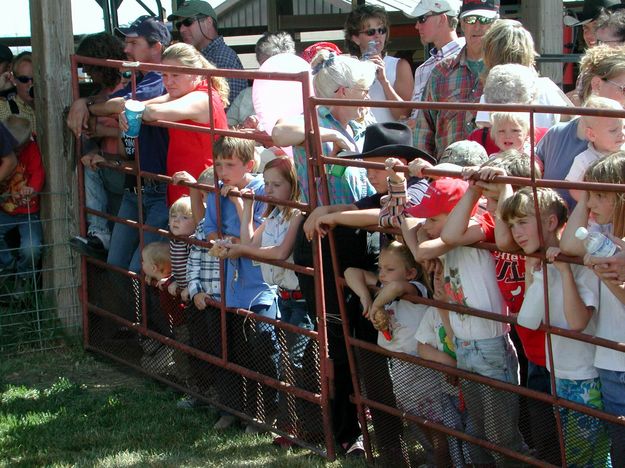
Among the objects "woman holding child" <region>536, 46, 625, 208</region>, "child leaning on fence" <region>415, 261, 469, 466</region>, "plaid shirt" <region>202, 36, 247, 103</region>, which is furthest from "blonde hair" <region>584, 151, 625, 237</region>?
"plaid shirt" <region>202, 36, 247, 103</region>

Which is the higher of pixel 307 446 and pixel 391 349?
pixel 391 349

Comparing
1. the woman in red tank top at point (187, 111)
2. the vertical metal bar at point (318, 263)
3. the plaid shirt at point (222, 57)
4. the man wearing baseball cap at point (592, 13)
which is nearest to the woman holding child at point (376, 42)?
the plaid shirt at point (222, 57)

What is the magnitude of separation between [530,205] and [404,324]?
3.26 ft

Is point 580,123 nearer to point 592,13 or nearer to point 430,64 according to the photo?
point 430,64

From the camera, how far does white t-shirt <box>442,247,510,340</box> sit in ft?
13.8

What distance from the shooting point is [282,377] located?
522 cm

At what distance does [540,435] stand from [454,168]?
1054 millimetres

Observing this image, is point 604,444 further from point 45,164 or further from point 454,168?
point 45,164

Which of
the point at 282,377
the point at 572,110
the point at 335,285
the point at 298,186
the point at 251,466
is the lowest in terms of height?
the point at 251,466

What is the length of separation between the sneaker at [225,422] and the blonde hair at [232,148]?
→ 1350 mm

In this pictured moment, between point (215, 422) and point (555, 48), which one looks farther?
point (555, 48)

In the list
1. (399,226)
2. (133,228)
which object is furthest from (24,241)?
(399,226)

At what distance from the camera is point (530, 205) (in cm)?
382

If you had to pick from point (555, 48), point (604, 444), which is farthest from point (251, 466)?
point (555, 48)
